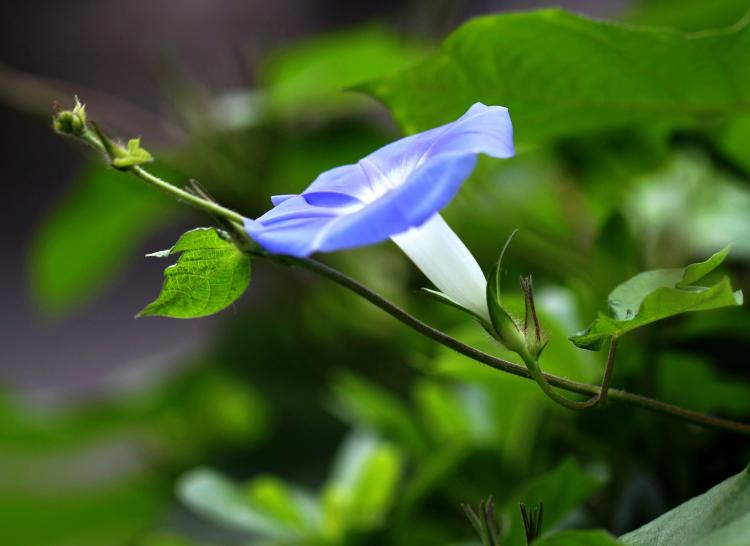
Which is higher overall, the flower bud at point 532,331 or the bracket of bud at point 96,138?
the bracket of bud at point 96,138

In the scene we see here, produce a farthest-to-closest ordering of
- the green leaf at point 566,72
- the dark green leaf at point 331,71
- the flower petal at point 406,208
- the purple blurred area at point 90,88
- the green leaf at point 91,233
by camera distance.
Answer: the purple blurred area at point 90,88 < the green leaf at point 91,233 < the dark green leaf at point 331,71 < the green leaf at point 566,72 < the flower petal at point 406,208

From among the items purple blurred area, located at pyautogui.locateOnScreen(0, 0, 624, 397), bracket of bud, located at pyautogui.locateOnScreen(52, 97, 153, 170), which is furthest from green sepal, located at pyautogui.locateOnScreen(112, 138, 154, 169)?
purple blurred area, located at pyautogui.locateOnScreen(0, 0, 624, 397)

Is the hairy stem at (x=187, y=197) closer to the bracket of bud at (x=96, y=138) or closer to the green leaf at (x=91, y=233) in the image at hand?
the bracket of bud at (x=96, y=138)

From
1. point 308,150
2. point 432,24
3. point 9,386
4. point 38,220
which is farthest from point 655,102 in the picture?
point 38,220

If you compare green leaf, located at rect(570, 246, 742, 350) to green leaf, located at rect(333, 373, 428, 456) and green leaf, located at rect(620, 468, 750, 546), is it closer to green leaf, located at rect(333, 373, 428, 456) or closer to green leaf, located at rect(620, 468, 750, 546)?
green leaf, located at rect(620, 468, 750, 546)

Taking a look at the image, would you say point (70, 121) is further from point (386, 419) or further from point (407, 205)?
point (386, 419)

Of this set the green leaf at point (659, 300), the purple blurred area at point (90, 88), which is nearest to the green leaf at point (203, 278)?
the green leaf at point (659, 300)

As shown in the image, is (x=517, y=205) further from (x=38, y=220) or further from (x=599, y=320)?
(x=38, y=220)
